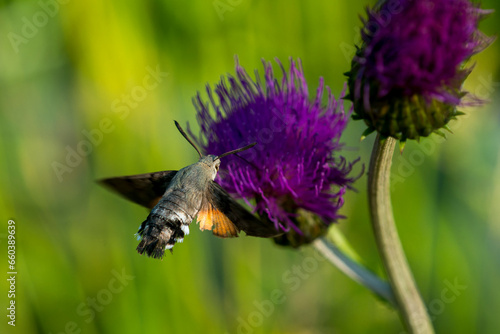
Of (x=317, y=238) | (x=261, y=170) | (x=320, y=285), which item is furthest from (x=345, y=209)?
(x=261, y=170)

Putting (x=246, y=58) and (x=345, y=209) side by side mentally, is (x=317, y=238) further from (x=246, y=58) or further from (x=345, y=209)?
(x=246, y=58)

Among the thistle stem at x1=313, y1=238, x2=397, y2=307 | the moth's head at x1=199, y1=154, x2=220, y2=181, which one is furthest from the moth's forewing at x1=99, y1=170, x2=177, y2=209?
the thistle stem at x1=313, y1=238, x2=397, y2=307

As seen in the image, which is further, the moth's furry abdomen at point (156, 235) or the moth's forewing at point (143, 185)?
the moth's forewing at point (143, 185)

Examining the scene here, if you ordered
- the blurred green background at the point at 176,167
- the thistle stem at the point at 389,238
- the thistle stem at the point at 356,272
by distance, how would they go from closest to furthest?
the thistle stem at the point at 389,238
the thistle stem at the point at 356,272
the blurred green background at the point at 176,167

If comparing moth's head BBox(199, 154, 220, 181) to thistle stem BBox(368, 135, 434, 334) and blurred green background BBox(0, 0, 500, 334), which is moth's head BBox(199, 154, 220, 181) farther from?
blurred green background BBox(0, 0, 500, 334)

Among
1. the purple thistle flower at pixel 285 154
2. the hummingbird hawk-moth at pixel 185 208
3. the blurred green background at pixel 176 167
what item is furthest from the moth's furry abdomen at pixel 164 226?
the blurred green background at pixel 176 167

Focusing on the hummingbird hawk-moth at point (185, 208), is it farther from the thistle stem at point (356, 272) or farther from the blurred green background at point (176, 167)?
the blurred green background at point (176, 167)

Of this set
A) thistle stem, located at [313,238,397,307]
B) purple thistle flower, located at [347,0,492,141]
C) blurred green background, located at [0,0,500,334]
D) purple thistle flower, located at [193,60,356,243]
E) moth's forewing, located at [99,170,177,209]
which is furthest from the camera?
blurred green background, located at [0,0,500,334]

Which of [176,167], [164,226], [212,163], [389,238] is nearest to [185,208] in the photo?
[164,226]
